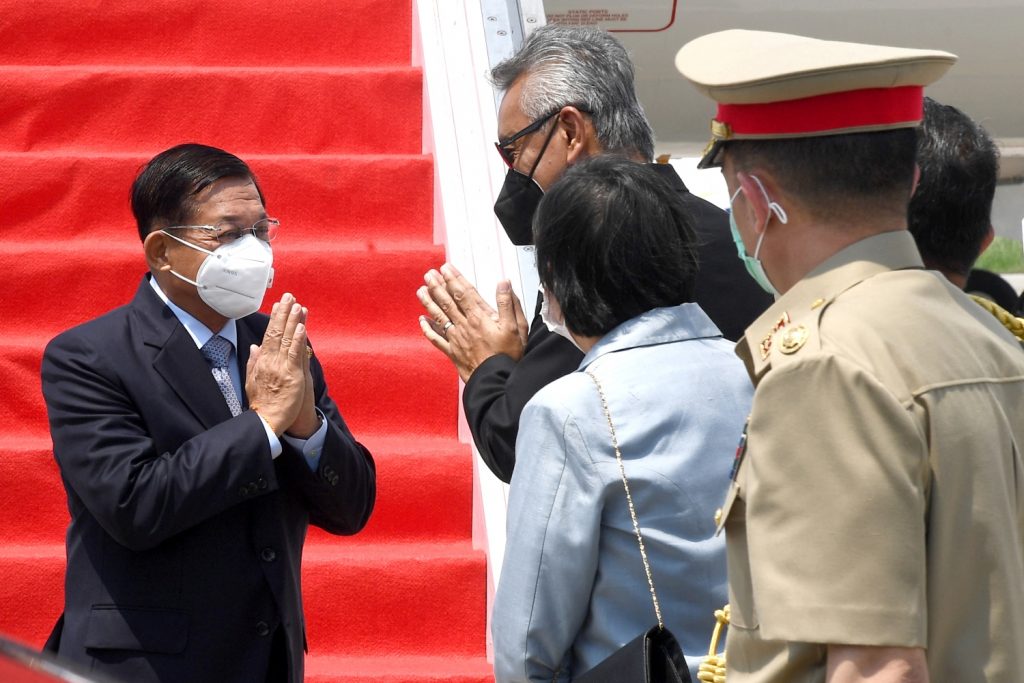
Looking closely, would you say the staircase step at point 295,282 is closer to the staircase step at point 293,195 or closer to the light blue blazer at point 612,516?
the staircase step at point 293,195

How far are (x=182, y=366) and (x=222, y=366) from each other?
16 cm

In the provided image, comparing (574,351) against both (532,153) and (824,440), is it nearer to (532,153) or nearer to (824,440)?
(532,153)

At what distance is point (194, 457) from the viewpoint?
8.23 ft

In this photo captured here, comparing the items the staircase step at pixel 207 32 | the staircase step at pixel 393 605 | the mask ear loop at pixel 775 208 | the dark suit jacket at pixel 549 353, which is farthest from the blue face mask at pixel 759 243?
the staircase step at pixel 207 32

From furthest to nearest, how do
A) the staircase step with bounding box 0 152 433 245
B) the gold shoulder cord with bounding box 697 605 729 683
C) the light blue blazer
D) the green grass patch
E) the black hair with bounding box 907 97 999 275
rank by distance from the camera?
1. the green grass patch
2. the staircase step with bounding box 0 152 433 245
3. the black hair with bounding box 907 97 999 275
4. the light blue blazer
5. the gold shoulder cord with bounding box 697 605 729 683

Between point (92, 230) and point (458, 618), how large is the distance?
204 centimetres

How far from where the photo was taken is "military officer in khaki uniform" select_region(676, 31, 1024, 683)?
1310mm

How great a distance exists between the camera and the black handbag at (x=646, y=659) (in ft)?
6.00

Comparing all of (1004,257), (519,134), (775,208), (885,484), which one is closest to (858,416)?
(885,484)

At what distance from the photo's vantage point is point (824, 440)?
1317 millimetres

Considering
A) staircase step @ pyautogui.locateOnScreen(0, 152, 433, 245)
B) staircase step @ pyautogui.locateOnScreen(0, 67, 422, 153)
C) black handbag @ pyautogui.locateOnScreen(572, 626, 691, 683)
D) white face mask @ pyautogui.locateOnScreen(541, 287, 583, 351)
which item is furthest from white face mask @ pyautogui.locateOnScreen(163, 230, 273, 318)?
staircase step @ pyautogui.locateOnScreen(0, 67, 422, 153)

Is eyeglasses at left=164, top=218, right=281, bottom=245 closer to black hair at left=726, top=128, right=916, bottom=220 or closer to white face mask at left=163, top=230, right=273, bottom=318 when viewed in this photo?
white face mask at left=163, top=230, right=273, bottom=318

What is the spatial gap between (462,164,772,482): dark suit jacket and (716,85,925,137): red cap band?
2.89 feet

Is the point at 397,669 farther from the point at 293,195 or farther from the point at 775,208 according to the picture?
the point at 775,208
